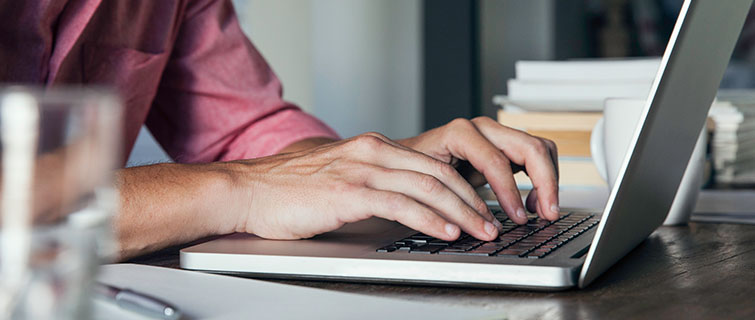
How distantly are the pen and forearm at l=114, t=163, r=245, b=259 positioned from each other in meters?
0.22

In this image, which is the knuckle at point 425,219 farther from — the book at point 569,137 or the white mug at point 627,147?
the book at point 569,137

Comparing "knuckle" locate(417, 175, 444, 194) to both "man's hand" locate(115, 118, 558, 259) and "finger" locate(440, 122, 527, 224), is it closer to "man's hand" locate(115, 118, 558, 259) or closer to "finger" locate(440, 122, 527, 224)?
"man's hand" locate(115, 118, 558, 259)

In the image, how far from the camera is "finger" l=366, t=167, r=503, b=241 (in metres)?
0.65

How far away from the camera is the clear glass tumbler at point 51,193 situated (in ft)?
0.70

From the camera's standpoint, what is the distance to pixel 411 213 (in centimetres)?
65

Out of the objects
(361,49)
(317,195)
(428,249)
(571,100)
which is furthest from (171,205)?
(361,49)

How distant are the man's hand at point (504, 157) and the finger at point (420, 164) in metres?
0.09

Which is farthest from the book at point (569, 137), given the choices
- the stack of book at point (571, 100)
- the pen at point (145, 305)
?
the pen at point (145, 305)

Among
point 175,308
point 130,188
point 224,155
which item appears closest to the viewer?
point 175,308

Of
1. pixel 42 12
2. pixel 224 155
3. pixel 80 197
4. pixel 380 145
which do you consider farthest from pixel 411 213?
pixel 224 155

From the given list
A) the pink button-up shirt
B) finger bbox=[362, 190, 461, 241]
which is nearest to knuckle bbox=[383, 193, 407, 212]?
finger bbox=[362, 190, 461, 241]

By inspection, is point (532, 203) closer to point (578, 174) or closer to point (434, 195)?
point (434, 195)

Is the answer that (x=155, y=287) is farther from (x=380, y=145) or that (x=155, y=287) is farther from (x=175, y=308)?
(x=380, y=145)

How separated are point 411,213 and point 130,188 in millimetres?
233
